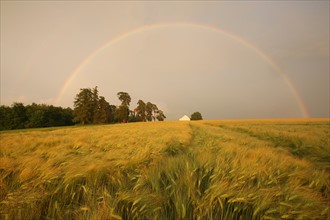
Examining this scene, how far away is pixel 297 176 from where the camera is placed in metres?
2.10

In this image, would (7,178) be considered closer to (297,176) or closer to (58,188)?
(58,188)

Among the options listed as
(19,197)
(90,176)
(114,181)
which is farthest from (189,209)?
(19,197)

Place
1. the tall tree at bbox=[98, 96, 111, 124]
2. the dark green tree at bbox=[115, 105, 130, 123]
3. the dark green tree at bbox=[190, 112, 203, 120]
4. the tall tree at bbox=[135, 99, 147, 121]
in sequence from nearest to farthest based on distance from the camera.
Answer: the tall tree at bbox=[98, 96, 111, 124] → the dark green tree at bbox=[115, 105, 130, 123] → the tall tree at bbox=[135, 99, 147, 121] → the dark green tree at bbox=[190, 112, 203, 120]

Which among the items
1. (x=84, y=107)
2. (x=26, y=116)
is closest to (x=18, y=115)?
(x=26, y=116)

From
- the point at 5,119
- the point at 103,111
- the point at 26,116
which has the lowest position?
the point at 5,119

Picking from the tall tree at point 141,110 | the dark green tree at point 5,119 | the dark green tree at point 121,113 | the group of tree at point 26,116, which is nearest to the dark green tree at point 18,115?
the group of tree at point 26,116

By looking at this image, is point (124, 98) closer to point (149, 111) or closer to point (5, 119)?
point (149, 111)

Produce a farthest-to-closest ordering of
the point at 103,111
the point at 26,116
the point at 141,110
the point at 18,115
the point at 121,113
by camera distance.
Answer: the point at 141,110 < the point at 121,113 < the point at 103,111 < the point at 26,116 < the point at 18,115

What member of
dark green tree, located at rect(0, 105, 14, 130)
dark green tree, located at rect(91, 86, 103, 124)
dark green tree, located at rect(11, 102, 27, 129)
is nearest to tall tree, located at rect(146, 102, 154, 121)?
dark green tree, located at rect(91, 86, 103, 124)

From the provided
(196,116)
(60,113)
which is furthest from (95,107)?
(196,116)

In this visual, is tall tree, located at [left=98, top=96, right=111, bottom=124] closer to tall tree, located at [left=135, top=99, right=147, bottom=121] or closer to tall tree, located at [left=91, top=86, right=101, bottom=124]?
tall tree, located at [left=91, top=86, right=101, bottom=124]

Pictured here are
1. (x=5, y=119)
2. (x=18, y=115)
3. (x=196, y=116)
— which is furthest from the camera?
(x=196, y=116)

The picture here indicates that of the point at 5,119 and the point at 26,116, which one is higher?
the point at 26,116

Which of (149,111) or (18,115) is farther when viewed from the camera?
(149,111)
